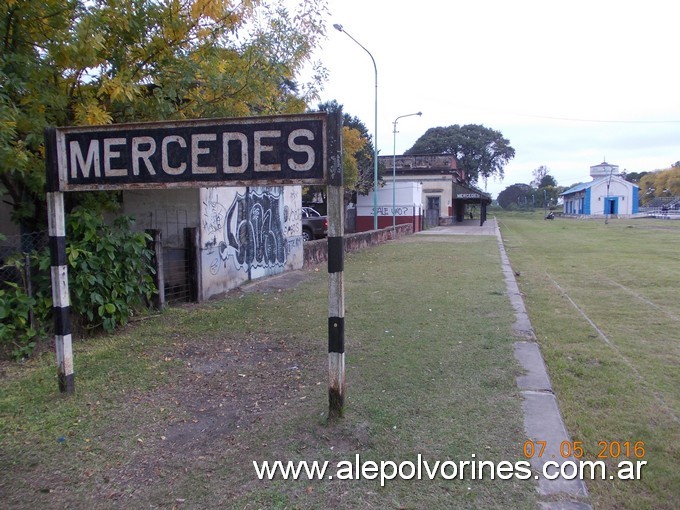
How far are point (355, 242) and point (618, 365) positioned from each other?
15.4m

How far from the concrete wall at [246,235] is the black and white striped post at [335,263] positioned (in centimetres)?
554

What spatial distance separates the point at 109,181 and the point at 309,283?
23.7 ft

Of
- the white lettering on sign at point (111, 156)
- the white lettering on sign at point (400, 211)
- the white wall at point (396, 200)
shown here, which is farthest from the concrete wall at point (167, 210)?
the white wall at point (396, 200)

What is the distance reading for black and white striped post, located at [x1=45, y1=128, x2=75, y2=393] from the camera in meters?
4.54

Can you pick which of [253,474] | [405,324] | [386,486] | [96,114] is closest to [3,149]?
[96,114]

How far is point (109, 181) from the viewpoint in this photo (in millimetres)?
4484

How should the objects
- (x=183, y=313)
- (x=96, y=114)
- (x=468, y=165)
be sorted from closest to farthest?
(x=96, y=114) < (x=183, y=313) < (x=468, y=165)

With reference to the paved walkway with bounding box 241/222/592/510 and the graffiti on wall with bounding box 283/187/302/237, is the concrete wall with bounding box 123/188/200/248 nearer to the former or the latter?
the graffiti on wall with bounding box 283/187/302/237

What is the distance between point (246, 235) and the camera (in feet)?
35.6

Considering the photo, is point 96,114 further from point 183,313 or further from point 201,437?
point 201,437

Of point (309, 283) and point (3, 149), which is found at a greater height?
point (3, 149)

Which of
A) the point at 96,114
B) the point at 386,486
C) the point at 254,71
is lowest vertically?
the point at 386,486

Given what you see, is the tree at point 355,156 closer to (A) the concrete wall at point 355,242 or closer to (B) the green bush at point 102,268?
(A) the concrete wall at point 355,242

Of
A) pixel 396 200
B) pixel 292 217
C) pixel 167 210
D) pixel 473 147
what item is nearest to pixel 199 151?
pixel 167 210
